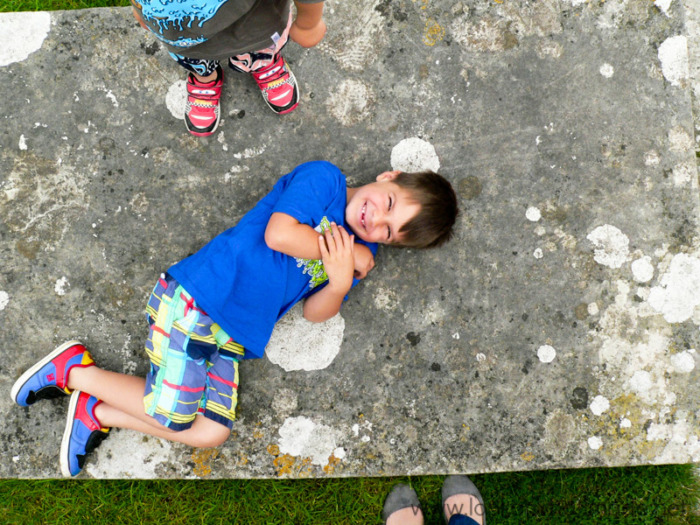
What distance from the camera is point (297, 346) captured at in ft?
7.43

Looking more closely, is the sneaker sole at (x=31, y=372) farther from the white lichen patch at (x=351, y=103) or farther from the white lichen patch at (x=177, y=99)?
the white lichen patch at (x=351, y=103)

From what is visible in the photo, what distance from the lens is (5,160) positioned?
2.28 meters

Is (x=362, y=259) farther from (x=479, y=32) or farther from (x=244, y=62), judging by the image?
(x=479, y=32)

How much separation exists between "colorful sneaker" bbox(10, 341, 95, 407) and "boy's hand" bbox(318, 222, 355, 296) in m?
1.25

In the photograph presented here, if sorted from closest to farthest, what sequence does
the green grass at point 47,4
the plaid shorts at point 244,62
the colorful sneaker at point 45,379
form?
the plaid shorts at point 244,62 < the colorful sneaker at point 45,379 < the green grass at point 47,4

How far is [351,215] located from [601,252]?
4.09ft

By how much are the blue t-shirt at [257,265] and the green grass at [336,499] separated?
36.1 inches

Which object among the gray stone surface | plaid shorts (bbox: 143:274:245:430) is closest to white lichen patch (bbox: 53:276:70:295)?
the gray stone surface

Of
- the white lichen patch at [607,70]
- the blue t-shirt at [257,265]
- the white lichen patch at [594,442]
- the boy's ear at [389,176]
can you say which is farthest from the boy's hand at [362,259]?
the white lichen patch at [607,70]

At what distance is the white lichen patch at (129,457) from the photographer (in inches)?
87.8

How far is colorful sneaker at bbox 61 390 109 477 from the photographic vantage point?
2139 millimetres

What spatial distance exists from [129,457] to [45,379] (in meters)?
0.53

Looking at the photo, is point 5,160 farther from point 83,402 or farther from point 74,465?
point 74,465

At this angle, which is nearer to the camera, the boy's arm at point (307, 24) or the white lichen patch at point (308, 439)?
the boy's arm at point (307, 24)
